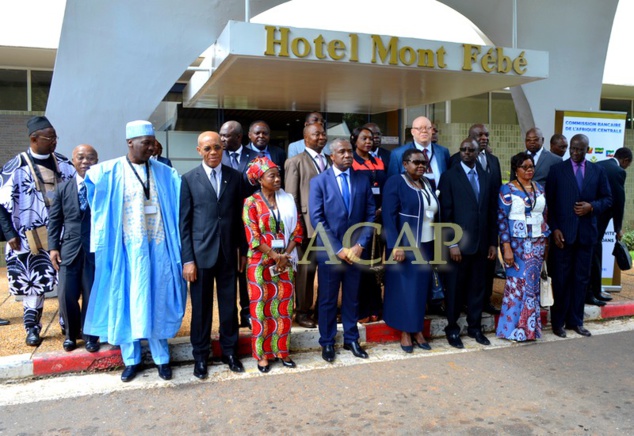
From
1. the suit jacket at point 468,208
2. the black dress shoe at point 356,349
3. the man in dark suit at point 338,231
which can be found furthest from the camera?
the suit jacket at point 468,208

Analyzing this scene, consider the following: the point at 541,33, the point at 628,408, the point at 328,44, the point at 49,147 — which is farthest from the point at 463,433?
the point at 541,33

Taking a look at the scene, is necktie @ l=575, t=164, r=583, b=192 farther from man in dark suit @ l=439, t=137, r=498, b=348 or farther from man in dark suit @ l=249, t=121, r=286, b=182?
man in dark suit @ l=249, t=121, r=286, b=182

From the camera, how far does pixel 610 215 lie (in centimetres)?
637

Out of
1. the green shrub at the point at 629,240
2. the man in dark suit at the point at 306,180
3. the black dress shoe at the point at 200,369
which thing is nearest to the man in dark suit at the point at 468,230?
the man in dark suit at the point at 306,180

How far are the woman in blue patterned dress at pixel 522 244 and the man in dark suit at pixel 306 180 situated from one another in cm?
191

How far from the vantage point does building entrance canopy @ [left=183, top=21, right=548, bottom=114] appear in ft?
17.5

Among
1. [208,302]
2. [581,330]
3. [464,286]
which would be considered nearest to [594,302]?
[581,330]

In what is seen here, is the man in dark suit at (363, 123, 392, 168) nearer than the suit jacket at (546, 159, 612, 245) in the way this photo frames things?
No

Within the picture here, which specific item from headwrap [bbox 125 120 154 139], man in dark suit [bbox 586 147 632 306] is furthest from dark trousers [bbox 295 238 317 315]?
man in dark suit [bbox 586 147 632 306]

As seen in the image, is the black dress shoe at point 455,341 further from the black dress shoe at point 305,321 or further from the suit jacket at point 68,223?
the suit jacket at point 68,223

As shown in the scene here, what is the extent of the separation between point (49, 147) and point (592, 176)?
5.60 metres

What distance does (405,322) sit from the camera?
517cm

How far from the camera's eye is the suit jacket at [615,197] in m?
6.29

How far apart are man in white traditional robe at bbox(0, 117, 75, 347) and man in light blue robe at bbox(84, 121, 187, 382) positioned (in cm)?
94
